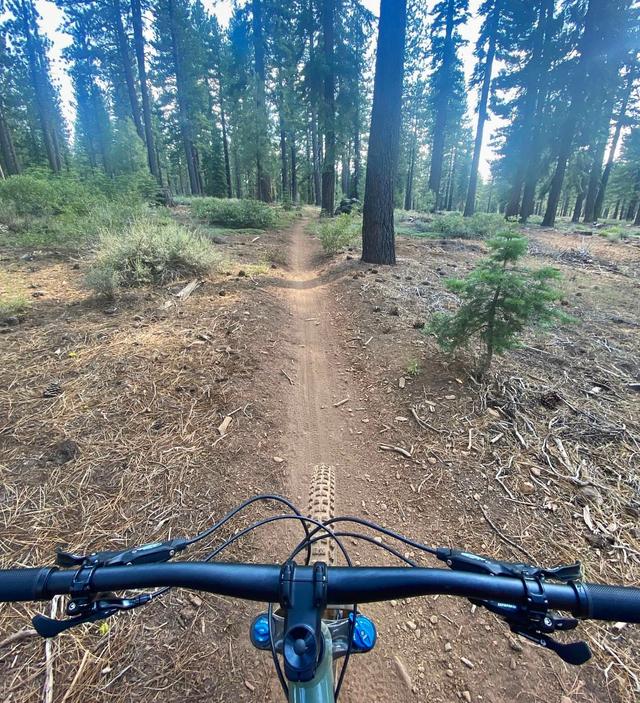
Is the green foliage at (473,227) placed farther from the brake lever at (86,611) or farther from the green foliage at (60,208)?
the brake lever at (86,611)

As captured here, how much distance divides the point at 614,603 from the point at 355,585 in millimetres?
620

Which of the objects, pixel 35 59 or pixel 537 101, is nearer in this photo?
pixel 537 101

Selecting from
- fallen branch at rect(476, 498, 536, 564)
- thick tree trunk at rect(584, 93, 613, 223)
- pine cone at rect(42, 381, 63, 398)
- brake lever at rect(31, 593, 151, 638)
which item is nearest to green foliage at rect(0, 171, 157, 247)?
pine cone at rect(42, 381, 63, 398)

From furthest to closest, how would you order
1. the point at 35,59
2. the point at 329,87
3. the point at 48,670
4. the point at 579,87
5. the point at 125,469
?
the point at 35,59 → the point at 579,87 → the point at 329,87 → the point at 125,469 → the point at 48,670

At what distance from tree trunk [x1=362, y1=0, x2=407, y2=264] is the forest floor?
3.02m

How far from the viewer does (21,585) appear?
830 millimetres

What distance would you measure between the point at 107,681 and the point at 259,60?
68.7 ft

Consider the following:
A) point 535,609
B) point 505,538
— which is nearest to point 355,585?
point 535,609

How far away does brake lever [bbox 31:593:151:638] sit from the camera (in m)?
0.78

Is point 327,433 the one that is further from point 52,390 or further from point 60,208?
point 60,208

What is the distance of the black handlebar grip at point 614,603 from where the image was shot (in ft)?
2.60

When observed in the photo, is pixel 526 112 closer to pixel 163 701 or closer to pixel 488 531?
pixel 488 531

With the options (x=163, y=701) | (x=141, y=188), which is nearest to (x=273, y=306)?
(x=163, y=701)

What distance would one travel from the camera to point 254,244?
10.7 metres
